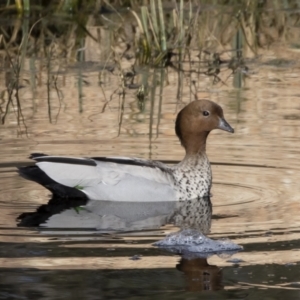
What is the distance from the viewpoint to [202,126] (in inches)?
347

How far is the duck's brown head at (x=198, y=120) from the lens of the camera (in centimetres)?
879

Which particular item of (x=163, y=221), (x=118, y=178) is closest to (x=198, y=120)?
(x=118, y=178)

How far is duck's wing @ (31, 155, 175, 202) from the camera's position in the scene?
824cm

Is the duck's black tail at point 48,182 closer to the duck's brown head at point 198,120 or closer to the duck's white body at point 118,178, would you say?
the duck's white body at point 118,178

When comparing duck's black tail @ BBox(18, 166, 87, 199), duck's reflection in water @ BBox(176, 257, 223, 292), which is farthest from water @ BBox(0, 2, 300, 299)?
duck's black tail @ BBox(18, 166, 87, 199)

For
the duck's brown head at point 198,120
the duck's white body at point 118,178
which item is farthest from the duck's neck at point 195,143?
the duck's white body at point 118,178

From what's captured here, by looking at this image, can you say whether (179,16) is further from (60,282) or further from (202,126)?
(60,282)

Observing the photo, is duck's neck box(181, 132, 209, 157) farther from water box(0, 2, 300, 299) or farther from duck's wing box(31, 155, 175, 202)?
duck's wing box(31, 155, 175, 202)

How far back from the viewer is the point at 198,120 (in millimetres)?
8805

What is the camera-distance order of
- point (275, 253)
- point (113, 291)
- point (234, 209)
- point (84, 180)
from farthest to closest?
1. point (84, 180)
2. point (234, 209)
3. point (275, 253)
4. point (113, 291)

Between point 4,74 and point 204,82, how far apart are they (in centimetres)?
224

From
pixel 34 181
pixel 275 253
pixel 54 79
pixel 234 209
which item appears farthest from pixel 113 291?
pixel 54 79

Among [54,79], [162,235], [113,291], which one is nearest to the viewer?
[113,291]

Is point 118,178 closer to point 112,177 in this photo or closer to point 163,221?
point 112,177
